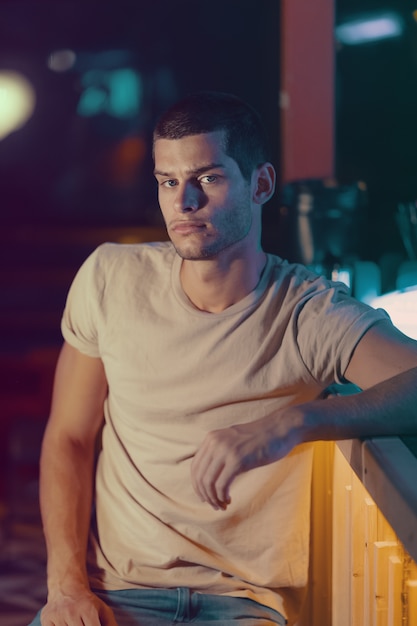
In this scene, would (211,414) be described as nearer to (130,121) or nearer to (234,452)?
(234,452)

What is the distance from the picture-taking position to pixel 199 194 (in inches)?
56.1

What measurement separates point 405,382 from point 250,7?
2.96 m

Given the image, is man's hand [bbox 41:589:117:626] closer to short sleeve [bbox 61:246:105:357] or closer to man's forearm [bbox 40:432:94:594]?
man's forearm [bbox 40:432:94:594]

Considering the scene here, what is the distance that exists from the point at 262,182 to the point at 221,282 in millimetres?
209

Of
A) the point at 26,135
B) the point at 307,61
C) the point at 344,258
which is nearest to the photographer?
the point at 344,258

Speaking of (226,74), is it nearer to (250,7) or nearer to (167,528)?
(250,7)

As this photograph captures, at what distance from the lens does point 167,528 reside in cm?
141

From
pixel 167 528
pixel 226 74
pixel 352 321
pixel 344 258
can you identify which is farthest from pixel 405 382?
pixel 226 74

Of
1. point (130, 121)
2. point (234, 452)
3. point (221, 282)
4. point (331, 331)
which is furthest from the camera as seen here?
point (130, 121)

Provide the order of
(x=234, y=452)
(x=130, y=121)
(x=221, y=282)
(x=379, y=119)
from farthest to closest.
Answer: (x=130, y=121), (x=379, y=119), (x=221, y=282), (x=234, y=452)

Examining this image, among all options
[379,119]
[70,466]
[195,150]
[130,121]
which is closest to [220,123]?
[195,150]

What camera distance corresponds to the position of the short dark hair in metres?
1.43

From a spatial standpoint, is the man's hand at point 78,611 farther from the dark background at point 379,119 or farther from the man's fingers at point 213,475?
the dark background at point 379,119

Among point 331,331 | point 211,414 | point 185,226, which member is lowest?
point 211,414
